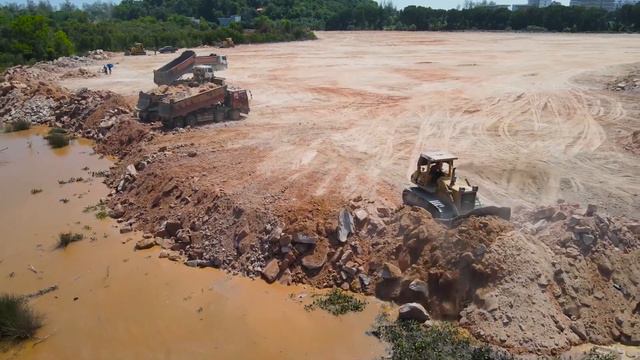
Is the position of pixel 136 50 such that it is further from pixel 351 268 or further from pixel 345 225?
pixel 351 268

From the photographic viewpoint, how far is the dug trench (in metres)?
8.92

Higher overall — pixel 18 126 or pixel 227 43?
pixel 227 43

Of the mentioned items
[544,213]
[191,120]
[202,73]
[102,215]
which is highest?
[202,73]

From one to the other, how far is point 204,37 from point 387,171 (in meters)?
46.9

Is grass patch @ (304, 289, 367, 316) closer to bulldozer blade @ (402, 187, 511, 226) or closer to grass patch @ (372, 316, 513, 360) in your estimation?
grass patch @ (372, 316, 513, 360)

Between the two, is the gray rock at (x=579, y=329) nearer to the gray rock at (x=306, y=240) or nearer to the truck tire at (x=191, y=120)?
the gray rock at (x=306, y=240)

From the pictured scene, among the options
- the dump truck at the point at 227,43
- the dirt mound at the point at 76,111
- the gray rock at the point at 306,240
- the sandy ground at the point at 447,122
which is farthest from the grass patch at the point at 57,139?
the dump truck at the point at 227,43

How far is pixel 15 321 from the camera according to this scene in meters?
9.14

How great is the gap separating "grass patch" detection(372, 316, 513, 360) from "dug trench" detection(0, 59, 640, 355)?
0.35 m

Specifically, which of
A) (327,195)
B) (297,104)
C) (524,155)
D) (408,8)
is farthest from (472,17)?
(327,195)

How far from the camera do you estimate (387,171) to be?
15414 mm

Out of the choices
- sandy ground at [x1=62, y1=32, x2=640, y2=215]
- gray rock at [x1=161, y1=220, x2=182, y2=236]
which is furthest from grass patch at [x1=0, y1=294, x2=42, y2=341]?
sandy ground at [x1=62, y1=32, x2=640, y2=215]

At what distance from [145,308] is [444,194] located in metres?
6.74

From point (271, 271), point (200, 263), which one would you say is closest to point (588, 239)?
point (271, 271)
